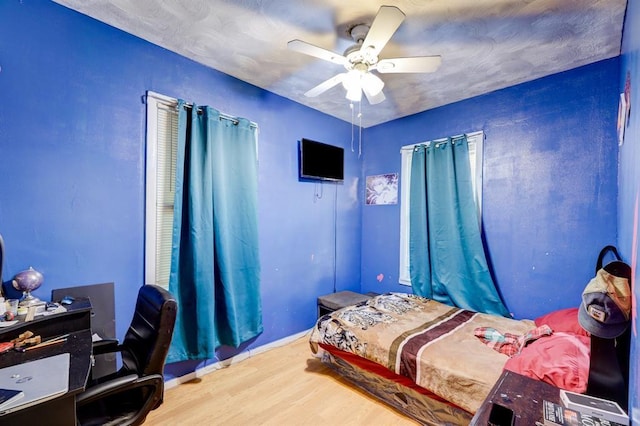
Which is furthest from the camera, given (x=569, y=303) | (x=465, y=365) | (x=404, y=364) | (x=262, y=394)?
(x=569, y=303)

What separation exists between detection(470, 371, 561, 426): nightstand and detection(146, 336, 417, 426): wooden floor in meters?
0.96

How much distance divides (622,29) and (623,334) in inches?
77.0

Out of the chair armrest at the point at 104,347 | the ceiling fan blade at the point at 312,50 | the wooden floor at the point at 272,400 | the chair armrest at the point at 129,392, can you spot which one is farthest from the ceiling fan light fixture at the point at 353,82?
the wooden floor at the point at 272,400

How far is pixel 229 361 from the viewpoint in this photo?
99.1 inches

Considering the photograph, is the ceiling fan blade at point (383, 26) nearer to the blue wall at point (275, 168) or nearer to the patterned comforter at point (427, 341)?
the blue wall at point (275, 168)

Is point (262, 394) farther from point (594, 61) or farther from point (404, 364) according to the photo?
point (594, 61)

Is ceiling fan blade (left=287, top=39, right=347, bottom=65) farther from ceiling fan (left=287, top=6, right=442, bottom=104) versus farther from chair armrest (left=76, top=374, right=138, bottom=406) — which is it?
chair armrest (left=76, top=374, right=138, bottom=406)

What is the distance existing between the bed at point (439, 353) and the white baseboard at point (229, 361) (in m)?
0.52

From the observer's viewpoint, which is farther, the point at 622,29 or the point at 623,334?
the point at 622,29

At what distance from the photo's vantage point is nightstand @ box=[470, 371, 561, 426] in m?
0.96

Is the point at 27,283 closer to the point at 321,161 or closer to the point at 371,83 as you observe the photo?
the point at 371,83

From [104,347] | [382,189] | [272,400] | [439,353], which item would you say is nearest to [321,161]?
[382,189]

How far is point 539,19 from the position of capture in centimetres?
172

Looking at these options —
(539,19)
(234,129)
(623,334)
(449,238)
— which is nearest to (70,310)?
(234,129)
